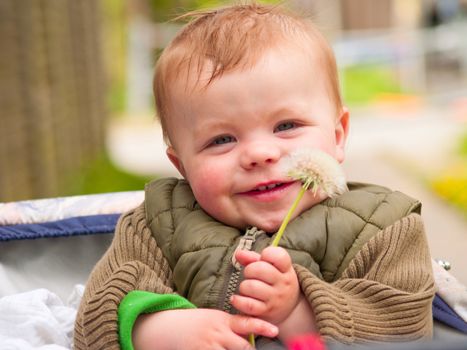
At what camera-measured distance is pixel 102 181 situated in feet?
28.3

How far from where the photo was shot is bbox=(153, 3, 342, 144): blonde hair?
1932 millimetres

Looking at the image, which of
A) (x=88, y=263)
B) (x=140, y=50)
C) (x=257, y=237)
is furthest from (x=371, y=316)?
(x=140, y=50)

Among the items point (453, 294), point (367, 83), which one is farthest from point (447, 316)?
point (367, 83)

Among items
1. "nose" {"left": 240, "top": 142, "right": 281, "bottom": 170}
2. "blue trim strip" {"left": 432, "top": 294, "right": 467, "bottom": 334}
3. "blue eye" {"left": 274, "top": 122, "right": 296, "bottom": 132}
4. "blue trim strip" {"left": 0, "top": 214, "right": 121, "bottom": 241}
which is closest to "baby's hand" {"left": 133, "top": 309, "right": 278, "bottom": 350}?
"nose" {"left": 240, "top": 142, "right": 281, "bottom": 170}

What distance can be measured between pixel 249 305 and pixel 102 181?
7118mm

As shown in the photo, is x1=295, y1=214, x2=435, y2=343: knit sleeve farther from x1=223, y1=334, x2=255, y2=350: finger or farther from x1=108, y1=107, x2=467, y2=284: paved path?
x1=108, y1=107, x2=467, y2=284: paved path

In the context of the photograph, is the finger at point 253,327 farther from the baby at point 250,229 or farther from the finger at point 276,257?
the finger at point 276,257

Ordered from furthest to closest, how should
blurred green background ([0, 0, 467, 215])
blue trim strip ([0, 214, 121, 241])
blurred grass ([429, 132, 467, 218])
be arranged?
1. blurred grass ([429, 132, 467, 218])
2. blurred green background ([0, 0, 467, 215])
3. blue trim strip ([0, 214, 121, 241])

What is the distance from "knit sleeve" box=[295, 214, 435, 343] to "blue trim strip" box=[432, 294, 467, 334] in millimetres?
181

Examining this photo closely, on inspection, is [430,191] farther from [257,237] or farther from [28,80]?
[257,237]

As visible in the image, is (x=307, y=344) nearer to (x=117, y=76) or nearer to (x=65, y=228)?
(x=65, y=228)

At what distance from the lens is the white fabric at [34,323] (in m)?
1.95

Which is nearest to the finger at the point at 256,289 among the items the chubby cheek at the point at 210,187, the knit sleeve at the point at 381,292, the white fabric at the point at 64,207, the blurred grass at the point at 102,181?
the knit sleeve at the point at 381,292

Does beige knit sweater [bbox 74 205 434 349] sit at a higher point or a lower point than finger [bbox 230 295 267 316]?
lower
